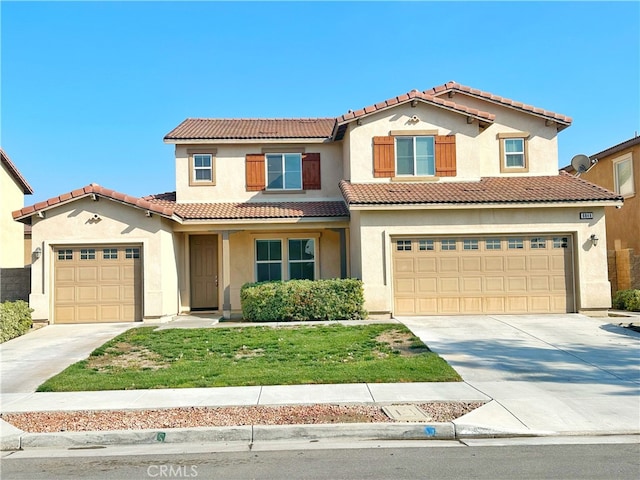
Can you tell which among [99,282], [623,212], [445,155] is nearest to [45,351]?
[99,282]

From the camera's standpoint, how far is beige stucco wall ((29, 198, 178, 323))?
634 inches

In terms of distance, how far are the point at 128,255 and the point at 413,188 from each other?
334 inches

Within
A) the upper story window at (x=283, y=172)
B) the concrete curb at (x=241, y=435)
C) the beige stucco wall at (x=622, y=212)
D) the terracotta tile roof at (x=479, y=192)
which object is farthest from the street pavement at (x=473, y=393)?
the beige stucco wall at (x=622, y=212)

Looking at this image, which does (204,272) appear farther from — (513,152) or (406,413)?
(406,413)

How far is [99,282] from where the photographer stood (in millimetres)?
16391

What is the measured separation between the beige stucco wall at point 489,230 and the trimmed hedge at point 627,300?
4.46 feet

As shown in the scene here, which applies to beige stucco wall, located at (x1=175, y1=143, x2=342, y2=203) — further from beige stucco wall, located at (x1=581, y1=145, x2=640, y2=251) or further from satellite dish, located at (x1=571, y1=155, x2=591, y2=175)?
beige stucco wall, located at (x1=581, y1=145, x2=640, y2=251)

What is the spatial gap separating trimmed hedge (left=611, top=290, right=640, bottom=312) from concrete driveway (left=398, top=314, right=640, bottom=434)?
233 centimetres

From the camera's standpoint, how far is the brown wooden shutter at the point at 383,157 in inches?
693

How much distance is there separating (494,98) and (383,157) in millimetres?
4517

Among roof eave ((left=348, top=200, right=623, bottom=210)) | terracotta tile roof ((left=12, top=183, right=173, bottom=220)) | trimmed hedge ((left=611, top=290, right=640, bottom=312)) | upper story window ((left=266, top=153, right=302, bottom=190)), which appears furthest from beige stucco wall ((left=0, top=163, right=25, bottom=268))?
trimmed hedge ((left=611, top=290, right=640, bottom=312))

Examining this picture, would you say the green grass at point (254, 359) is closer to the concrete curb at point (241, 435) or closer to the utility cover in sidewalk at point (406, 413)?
the utility cover in sidewalk at point (406, 413)

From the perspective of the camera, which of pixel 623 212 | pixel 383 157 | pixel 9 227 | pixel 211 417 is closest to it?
pixel 211 417

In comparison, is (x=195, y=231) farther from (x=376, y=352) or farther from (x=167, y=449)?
(x=167, y=449)
